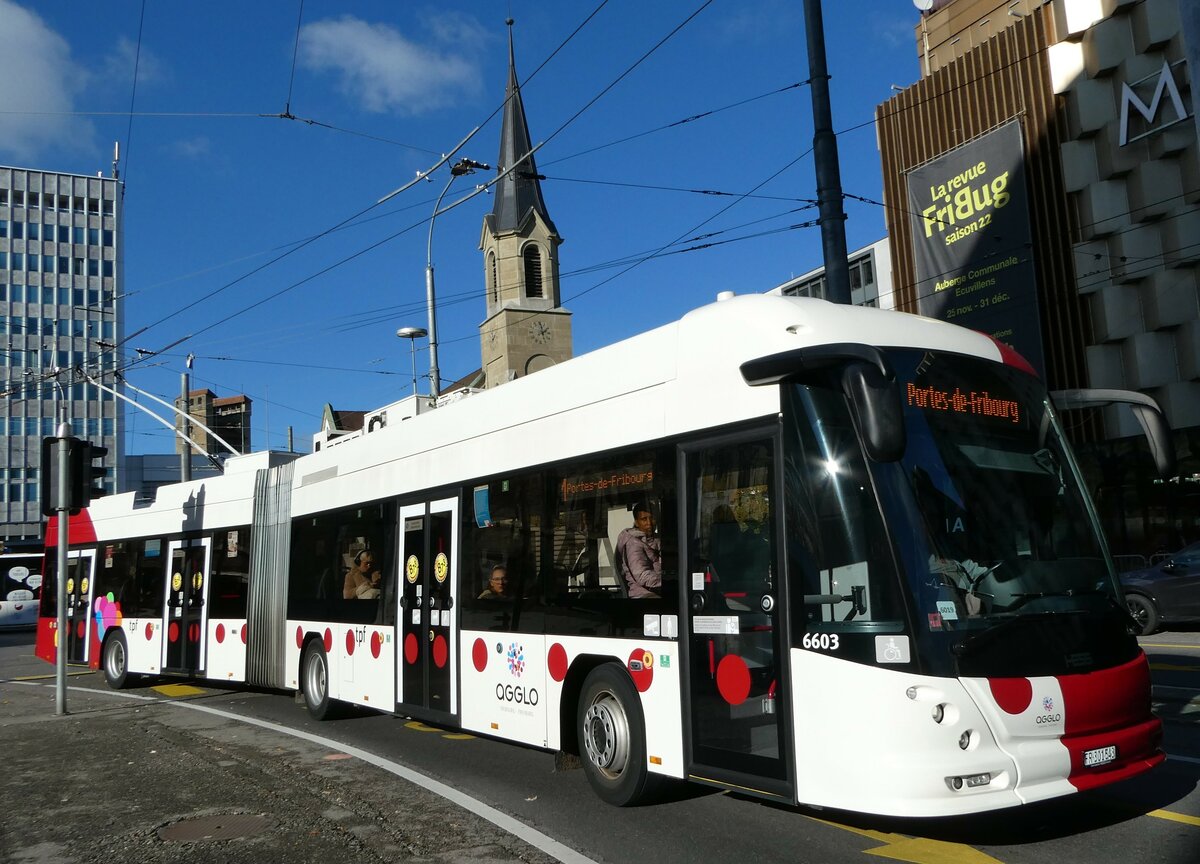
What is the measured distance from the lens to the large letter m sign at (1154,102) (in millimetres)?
26719

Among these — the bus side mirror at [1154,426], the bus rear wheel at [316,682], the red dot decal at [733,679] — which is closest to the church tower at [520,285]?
the bus rear wheel at [316,682]

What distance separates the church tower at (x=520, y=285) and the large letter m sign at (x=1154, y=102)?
3463cm

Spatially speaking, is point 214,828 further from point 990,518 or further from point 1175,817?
point 1175,817

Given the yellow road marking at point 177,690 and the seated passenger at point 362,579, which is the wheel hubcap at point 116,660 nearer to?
the yellow road marking at point 177,690

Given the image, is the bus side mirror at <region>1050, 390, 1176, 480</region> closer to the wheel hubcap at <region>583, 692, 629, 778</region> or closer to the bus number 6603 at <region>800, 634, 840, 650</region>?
the bus number 6603 at <region>800, 634, 840, 650</region>

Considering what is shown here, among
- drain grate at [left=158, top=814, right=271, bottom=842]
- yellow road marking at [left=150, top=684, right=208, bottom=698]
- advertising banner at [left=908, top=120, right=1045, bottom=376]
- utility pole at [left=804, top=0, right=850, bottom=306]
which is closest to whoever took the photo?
drain grate at [left=158, top=814, right=271, bottom=842]

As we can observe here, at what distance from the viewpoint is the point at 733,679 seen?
21.1 ft

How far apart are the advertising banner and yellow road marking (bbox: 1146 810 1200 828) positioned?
25.4 metres

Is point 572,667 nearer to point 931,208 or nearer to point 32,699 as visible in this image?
point 32,699

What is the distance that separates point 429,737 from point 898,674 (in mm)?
6397

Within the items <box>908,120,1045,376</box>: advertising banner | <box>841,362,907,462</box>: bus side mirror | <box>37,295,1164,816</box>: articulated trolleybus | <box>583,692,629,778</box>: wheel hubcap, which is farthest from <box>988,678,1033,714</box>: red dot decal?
<box>908,120,1045,376</box>: advertising banner

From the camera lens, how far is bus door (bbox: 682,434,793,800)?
6109 millimetres

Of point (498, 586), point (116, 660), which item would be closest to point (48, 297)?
point (116, 660)

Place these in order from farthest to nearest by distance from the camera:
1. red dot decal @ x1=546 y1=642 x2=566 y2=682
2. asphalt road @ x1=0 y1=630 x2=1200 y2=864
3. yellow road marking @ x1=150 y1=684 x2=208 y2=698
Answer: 1. yellow road marking @ x1=150 y1=684 x2=208 y2=698
2. red dot decal @ x1=546 y1=642 x2=566 y2=682
3. asphalt road @ x1=0 y1=630 x2=1200 y2=864
